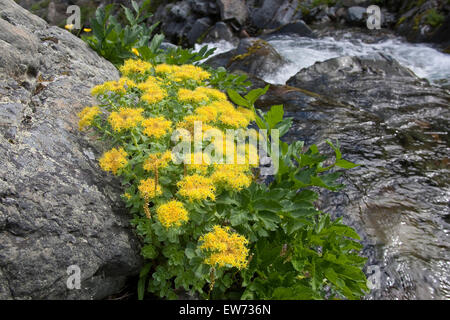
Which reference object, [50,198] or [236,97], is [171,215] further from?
[236,97]

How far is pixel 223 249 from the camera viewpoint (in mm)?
1604

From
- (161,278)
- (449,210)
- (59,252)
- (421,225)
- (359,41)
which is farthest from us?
(359,41)

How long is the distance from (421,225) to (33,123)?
3.32 m

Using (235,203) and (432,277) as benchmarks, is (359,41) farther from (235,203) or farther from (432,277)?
(235,203)

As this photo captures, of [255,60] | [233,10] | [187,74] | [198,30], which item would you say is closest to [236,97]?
[187,74]

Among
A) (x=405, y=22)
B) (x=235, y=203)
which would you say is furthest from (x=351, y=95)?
(x=405, y=22)

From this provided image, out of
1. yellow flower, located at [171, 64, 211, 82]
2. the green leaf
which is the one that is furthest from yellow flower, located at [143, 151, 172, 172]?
yellow flower, located at [171, 64, 211, 82]

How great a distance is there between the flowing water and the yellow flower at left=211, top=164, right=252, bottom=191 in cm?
140

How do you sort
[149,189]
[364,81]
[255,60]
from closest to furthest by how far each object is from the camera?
[149,189] < [364,81] < [255,60]

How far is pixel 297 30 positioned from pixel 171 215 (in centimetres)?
1408

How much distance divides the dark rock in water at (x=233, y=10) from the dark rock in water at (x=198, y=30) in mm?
949

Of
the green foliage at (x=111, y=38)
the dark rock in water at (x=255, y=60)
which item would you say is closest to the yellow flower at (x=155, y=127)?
the green foliage at (x=111, y=38)

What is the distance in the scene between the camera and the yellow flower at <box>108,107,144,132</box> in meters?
1.89

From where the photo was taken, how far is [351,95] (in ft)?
20.7
